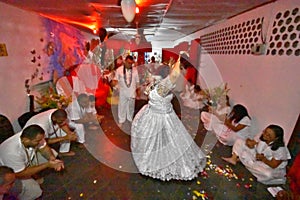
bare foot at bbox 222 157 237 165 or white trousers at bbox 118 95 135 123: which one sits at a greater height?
white trousers at bbox 118 95 135 123

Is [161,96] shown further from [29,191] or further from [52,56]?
[52,56]

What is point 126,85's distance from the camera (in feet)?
13.6

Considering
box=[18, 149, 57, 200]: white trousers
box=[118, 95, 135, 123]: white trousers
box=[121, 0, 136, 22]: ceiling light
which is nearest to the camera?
box=[18, 149, 57, 200]: white trousers

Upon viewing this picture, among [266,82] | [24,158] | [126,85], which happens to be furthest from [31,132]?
[266,82]

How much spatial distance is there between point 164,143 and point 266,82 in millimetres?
1950

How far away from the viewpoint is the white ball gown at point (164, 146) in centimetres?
240

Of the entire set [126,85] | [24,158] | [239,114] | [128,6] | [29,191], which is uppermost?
[128,6]

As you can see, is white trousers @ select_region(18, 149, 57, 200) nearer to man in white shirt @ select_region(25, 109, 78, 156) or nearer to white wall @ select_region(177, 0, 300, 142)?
man in white shirt @ select_region(25, 109, 78, 156)

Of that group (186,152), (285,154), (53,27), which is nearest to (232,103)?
(285,154)

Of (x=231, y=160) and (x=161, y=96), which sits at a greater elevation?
(x=161, y=96)

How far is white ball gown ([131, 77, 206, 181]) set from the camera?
2.40 metres

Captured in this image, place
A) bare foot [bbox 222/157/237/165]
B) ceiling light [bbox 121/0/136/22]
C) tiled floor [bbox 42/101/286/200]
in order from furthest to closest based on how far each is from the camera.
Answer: bare foot [bbox 222/157/237/165]
tiled floor [bbox 42/101/286/200]
ceiling light [bbox 121/0/136/22]

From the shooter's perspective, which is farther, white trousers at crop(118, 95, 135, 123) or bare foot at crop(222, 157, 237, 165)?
white trousers at crop(118, 95, 135, 123)

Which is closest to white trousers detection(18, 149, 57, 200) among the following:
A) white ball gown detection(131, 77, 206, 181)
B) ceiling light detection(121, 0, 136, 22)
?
white ball gown detection(131, 77, 206, 181)
